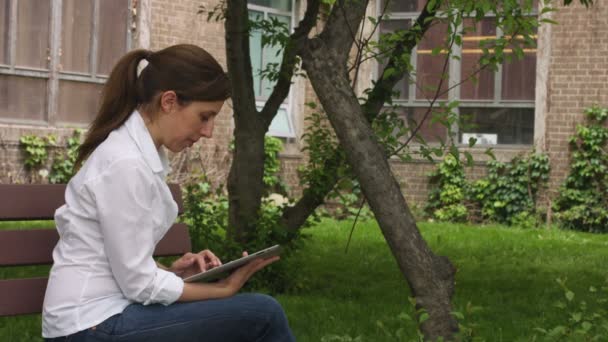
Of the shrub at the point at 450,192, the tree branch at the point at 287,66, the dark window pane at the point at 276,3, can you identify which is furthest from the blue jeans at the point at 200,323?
the dark window pane at the point at 276,3

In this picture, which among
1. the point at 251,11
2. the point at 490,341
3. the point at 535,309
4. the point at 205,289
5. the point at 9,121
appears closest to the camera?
the point at 205,289

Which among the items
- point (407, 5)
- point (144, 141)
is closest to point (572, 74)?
point (407, 5)

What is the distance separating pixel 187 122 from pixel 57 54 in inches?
474

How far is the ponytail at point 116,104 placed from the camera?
11.4 feet

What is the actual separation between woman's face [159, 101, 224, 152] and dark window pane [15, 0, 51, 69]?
11.8 metres

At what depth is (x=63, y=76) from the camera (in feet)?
49.7

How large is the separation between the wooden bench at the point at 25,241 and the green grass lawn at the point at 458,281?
4.93ft

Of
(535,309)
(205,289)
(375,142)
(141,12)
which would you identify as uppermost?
(141,12)

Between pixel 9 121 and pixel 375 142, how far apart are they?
35.0 ft

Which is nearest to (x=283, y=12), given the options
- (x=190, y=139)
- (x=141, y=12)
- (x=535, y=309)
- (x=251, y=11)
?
(x=251, y=11)

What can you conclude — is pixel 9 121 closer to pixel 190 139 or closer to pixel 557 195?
pixel 557 195

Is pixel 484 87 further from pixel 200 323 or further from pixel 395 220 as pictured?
pixel 200 323

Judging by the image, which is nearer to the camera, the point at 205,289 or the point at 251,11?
the point at 205,289

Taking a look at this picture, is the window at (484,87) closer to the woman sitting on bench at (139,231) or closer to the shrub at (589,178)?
the shrub at (589,178)
